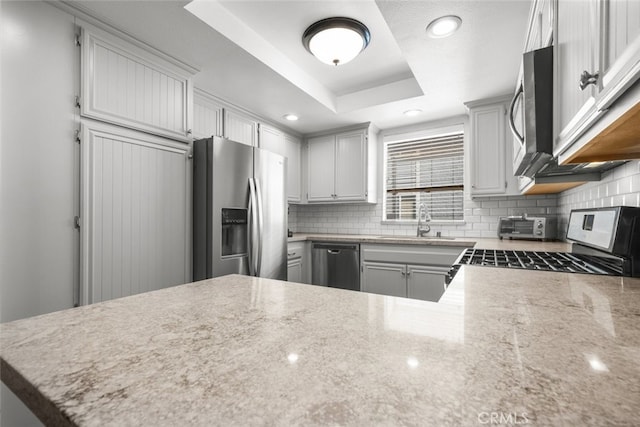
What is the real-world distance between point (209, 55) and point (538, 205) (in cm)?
326

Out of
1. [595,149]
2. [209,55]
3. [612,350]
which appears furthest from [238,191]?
[612,350]

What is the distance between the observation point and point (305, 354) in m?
0.45

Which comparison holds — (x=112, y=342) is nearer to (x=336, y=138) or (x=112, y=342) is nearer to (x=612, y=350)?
(x=612, y=350)

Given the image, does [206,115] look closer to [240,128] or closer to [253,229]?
[240,128]

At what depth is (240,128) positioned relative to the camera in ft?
10.3

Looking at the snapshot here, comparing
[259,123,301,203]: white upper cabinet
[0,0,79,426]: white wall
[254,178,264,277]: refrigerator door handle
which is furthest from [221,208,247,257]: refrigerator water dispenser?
[259,123,301,203]: white upper cabinet

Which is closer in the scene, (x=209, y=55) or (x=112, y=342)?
(x=112, y=342)

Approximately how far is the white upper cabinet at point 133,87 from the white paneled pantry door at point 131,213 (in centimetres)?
9

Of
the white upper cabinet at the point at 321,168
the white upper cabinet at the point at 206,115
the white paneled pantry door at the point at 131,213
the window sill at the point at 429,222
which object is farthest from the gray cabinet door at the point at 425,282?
the white upper cabinet at the point at 206,115

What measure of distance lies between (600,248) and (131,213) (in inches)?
98.7

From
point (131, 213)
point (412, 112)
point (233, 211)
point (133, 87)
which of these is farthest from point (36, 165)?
point (412, 112)

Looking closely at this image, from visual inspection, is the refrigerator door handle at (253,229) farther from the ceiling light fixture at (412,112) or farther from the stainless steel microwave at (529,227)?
the stainless steel microwave at (529,227)

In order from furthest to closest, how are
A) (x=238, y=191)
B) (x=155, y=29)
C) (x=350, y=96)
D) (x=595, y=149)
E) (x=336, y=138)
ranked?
(x=336, y=138)
(x=350, y=96)
(x=238, y=191)
(x=155, y=29)
(x=595, y=149)

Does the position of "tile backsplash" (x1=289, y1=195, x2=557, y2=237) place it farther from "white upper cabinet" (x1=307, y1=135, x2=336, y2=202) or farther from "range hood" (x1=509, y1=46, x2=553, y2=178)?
"range hood" (x1=509, y1=46, x2=553, y2=178)
